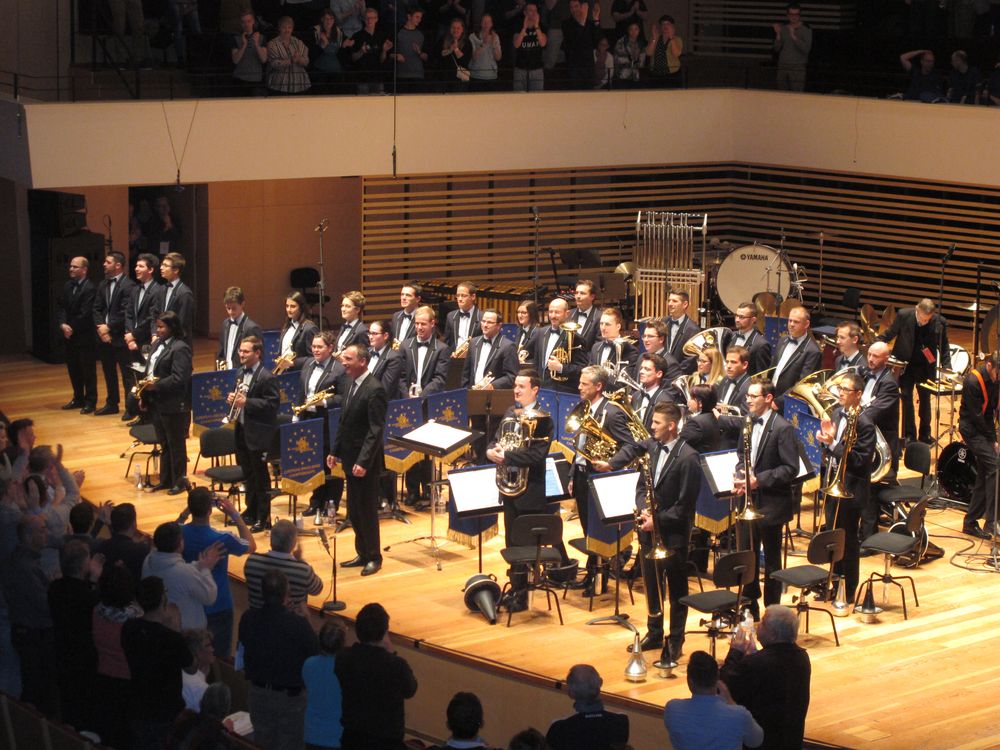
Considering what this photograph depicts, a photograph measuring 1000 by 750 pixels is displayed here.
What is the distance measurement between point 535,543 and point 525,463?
0.51m

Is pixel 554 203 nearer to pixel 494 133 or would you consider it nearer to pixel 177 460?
pixel 494 133

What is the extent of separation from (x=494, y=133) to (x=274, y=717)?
1204cm

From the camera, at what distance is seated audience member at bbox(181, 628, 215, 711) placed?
6.82 m

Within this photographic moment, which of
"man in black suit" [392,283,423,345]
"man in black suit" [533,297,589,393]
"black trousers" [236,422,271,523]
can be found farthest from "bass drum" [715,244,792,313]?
"black trousers" [236,422,271,523]

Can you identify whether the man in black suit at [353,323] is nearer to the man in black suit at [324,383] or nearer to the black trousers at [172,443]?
the man in black suit at [324,383]

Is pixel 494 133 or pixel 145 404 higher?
pixel 494 133

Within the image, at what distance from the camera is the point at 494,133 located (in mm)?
18266

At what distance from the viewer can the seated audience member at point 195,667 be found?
6816mm

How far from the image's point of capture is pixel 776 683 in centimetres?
680

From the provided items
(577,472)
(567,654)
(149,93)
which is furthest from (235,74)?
(567,654)

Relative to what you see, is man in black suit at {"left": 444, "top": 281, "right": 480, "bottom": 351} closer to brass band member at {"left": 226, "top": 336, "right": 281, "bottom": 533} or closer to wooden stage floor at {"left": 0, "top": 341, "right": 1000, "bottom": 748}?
wooden stage floor at {"left": 0, "top": 341, "right": 1000, "bottom": 748}

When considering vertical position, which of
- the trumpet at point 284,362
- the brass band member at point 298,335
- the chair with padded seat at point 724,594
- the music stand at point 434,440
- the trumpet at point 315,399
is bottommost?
the chair with padded seat at point 724,594

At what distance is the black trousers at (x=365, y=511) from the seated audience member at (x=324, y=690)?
13.3 feet

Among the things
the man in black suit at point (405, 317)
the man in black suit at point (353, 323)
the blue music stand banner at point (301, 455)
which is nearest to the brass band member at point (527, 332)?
the man in black suit at point (405, 317)
